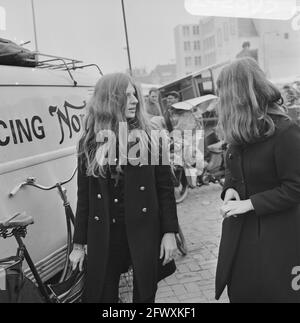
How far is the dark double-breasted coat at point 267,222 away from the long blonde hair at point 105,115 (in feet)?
2.07

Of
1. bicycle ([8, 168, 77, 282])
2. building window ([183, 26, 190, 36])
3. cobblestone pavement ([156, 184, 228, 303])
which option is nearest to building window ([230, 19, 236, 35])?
building window ([183, 26, 190, 36])

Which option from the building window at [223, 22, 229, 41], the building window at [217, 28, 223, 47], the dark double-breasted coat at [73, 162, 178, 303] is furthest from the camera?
the building window at [217, 28, 223, 47]

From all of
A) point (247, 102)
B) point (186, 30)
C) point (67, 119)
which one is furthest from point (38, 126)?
point (247, 102)

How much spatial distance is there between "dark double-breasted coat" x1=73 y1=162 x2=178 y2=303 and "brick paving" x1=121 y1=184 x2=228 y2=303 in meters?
1.09

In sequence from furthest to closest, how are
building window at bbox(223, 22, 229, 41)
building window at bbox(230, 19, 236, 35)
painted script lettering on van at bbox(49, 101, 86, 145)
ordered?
building window at bbox(223, 22, 229, 41) < building window at bbox(230, 19, 236, 35) < painted script lettering on van at bbox(49, 101, 86, 145)

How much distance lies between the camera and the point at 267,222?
1.92 m

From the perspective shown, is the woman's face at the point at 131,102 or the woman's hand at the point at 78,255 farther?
the woman's hand at the point at 78,255

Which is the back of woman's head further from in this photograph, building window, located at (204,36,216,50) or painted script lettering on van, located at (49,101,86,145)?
building window, located at (204,36,216,50)

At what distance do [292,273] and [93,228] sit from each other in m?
1.08

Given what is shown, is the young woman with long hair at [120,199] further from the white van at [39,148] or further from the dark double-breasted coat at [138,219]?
the white van at [39,148]

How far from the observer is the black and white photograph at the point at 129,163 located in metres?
1.92

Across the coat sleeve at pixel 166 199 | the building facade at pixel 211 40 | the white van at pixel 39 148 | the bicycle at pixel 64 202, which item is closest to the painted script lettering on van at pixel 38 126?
the white van at pixel 39 148

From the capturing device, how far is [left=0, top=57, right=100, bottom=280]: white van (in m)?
2.64

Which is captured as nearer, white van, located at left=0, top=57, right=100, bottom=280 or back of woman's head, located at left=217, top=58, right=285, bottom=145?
back of woman's head, located at left=217, top=58, right=285, bottom=145
